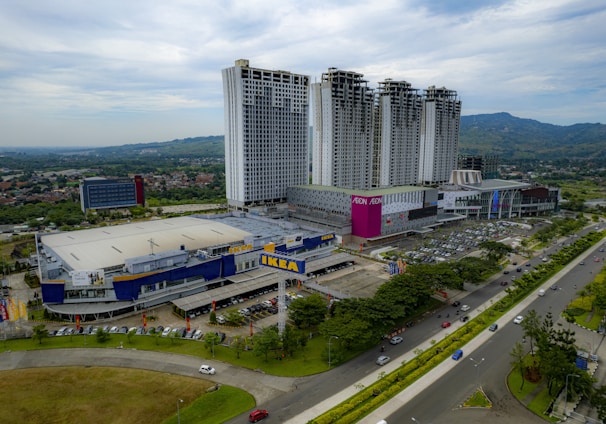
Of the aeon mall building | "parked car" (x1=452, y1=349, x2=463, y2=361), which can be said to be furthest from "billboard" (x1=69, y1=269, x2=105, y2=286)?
the aeon mall building

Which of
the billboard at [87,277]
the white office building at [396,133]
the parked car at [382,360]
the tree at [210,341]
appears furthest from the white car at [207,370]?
the white office building at [396,133]

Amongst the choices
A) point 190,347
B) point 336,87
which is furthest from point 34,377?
point 336,87

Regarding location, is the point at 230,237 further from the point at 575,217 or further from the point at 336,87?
the point at 575,217

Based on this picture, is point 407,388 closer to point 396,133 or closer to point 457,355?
point 457,355

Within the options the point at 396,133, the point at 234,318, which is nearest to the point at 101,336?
the point at 234,318

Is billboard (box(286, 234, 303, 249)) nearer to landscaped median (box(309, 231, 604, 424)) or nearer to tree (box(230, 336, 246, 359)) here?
tree (box(230, 336, 246, 359))
